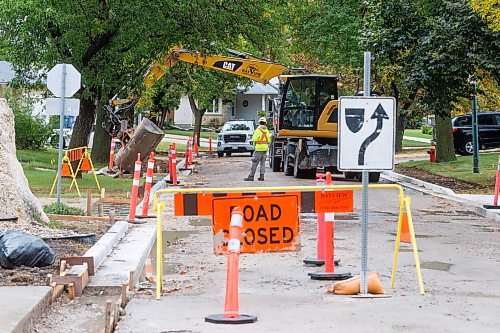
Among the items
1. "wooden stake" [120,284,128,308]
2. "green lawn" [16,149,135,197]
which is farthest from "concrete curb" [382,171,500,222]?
"wooden stake" [120,284,128,308]

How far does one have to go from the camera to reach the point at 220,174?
32750 millimetres

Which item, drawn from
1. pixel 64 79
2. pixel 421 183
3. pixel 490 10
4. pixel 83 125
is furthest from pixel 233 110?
pixel 64 79

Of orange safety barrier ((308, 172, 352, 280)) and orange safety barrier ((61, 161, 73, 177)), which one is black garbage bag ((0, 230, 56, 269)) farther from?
orange safety barrier ((61, 161, 73, 177))

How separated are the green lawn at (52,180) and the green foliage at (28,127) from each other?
5.17 meters

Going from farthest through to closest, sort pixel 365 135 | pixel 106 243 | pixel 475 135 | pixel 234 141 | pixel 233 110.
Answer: pixel 233 110
pixel 234 141
pixel 475 135
pixel 106 243
pixel 365 135

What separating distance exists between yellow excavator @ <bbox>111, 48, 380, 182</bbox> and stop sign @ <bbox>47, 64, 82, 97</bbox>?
40.8ft

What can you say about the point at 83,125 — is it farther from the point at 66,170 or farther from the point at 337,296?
the point at 337,296

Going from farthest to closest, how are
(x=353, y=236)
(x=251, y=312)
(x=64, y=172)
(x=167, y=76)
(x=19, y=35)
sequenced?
(x=167, y=76) < (x=19, y=35) < (x=64, y=172) < (x=353, y=236) < (x=251, y=312)

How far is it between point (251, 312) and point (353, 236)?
24.3 ft

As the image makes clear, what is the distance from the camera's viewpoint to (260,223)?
10.3 metres

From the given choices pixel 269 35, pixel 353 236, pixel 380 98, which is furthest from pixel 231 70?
pixel 380 98

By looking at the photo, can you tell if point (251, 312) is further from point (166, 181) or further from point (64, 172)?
point (166, 181)

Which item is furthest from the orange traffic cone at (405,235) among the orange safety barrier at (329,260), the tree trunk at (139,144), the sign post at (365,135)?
the tree trunk at (139,144)

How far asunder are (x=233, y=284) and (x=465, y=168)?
2763 centimetres
